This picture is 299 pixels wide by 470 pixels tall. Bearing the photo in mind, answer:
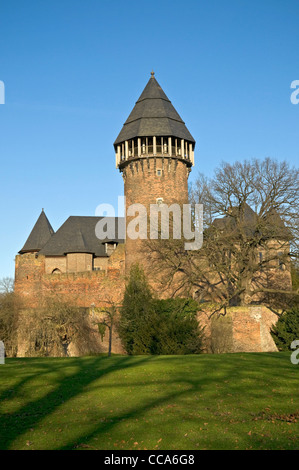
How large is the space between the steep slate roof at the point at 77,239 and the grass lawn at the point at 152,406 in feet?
79.8

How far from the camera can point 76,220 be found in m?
42.8

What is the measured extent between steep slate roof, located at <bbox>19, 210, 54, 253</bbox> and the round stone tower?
1173 cm

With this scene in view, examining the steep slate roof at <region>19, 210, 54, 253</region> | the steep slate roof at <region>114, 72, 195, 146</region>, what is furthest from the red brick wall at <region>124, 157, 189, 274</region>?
the steep slate roof at <region>19, 210, 54, 253</region>

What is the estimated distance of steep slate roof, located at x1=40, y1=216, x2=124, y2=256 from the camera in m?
39.8

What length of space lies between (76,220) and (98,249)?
3.78 meters

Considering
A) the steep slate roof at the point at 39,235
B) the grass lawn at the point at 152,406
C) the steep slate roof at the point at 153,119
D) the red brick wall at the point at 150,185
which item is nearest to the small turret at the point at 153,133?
the steep slate roof at the point at 153,119

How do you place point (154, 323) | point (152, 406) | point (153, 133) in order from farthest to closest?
point (153, 133) → point (154, 323) → point (152, 406)

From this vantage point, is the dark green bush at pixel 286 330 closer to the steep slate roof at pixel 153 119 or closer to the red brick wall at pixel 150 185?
the red brick wall at pixel 150 185

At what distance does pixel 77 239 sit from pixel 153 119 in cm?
1222

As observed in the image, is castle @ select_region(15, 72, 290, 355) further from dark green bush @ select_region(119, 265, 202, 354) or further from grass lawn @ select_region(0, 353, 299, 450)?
grass lawn @ select_region(0, 353, 299, 450)

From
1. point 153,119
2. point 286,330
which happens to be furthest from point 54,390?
point 153,119

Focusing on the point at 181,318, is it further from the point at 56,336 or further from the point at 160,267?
the point at 56,336

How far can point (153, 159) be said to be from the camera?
31781mm

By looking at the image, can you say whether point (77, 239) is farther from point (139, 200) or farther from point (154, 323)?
point (154, 323)
